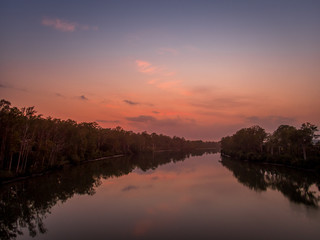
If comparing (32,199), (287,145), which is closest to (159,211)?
(32,199)

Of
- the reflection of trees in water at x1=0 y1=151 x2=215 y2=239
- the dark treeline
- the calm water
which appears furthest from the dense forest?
the dark treeline

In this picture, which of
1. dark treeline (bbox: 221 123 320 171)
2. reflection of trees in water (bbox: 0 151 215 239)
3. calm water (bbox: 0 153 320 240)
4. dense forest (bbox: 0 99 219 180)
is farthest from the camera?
dark treeline (bbox: 221 123 320 171)

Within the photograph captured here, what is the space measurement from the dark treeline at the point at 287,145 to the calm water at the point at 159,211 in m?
15.3

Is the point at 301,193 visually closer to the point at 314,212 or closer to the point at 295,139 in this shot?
the point at 314,212

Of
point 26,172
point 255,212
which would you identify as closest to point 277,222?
point 255,212

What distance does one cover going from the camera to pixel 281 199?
68.3ft

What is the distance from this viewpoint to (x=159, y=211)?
56.6 ft

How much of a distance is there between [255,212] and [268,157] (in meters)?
38.7

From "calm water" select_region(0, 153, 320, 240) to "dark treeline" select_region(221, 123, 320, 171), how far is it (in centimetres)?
1527

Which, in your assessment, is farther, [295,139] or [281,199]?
[295,139]

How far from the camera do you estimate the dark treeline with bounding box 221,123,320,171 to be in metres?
40.5

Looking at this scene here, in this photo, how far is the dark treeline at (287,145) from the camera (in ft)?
133

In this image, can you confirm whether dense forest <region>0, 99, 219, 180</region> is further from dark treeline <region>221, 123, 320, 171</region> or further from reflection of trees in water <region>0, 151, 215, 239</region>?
dark treeline <region>221, 123, 320, 171</region>

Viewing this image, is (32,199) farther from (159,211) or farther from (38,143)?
(38,143)
